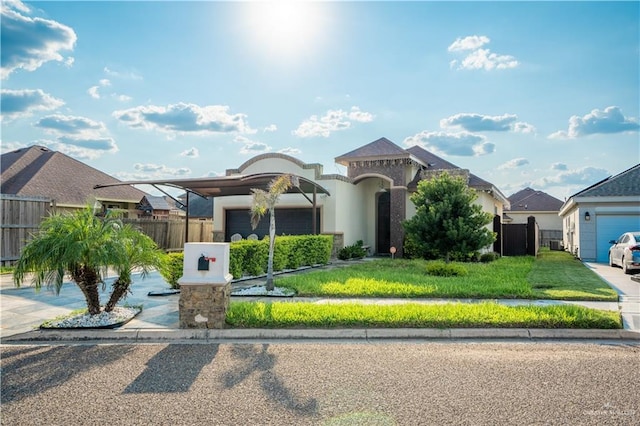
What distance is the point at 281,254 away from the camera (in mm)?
13438

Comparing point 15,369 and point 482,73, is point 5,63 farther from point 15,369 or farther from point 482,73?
point 482,73

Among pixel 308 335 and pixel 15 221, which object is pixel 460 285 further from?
pixel 15 221

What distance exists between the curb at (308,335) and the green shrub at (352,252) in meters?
11.6

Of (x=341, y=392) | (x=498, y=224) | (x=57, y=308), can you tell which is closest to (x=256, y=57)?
(x=57, y=308)

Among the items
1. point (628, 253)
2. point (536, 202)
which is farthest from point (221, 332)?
point (536, 202)

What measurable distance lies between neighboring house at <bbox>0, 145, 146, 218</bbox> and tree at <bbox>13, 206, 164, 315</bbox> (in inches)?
457

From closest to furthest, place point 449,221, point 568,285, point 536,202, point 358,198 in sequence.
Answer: point 568,285 → point 449,221 → point 358,198 → point 536,202

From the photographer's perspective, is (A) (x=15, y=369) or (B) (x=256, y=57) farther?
(B) (x=256, y=57)

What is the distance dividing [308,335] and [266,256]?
6581 mm

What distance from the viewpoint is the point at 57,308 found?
27.5 ft

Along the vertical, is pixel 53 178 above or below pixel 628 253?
above

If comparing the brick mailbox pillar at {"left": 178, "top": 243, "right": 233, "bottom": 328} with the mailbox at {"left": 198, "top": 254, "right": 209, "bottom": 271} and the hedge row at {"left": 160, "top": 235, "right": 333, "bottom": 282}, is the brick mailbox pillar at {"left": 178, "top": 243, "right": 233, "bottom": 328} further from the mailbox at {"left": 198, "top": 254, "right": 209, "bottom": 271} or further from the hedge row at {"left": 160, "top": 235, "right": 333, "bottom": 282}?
the hedge row at {"left": 160, "top": 235, "right": 333, "bottom": 282}

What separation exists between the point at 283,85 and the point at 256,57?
130cm

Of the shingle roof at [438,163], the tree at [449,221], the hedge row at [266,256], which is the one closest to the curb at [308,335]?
the hedge row at [266,256]
